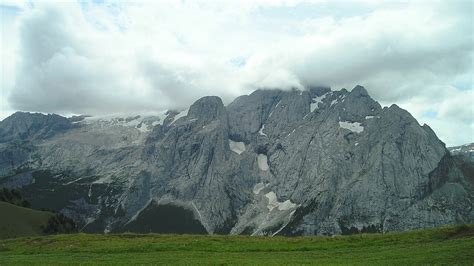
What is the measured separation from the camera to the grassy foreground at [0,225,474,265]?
130 ft

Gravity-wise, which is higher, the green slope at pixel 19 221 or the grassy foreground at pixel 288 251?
the green slope at pixel 19 221

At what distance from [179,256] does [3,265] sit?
16.5 metres

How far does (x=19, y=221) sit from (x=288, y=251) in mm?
136819

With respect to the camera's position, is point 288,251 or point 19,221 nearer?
point 288,251

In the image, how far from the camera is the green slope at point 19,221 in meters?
145

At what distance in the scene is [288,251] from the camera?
51156 mm

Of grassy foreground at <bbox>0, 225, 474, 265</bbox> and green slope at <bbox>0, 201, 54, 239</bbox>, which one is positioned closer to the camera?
grassy foreground at <bbox>0, 225, 474, 265</bbox>

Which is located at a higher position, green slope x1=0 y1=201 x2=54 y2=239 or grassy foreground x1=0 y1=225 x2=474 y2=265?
green slope x1=0 y1=201 x2=54 y2=239

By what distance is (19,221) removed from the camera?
6270 inches

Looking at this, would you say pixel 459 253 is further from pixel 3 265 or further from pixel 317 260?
pixel 3 265

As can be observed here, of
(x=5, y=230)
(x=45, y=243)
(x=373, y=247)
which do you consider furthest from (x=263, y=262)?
(x=5, y=230)

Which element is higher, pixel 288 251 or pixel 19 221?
pixel 19 221

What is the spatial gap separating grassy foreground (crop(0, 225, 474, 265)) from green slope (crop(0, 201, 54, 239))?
90.2 meters

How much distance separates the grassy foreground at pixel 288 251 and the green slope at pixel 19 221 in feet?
296
